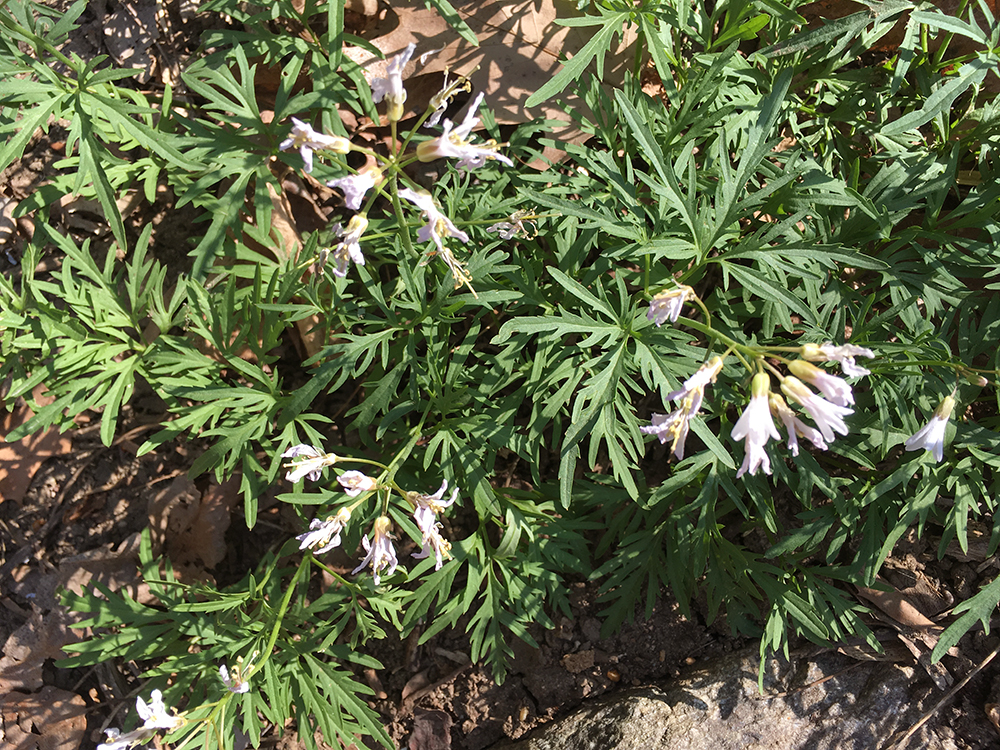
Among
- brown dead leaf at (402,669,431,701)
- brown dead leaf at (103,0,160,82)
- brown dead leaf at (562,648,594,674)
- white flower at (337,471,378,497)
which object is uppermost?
brown dead leaf at (103,0,160,82)

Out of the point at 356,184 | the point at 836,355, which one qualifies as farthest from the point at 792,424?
the point at 356,184

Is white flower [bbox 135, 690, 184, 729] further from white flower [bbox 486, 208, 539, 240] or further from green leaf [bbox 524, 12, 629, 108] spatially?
green leaf [bbox 524, 12, 629, 108]

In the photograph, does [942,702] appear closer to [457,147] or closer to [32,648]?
[457,147]

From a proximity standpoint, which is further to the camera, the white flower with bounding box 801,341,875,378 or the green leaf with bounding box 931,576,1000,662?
the green leaf with bounding box 931,576,1000,662

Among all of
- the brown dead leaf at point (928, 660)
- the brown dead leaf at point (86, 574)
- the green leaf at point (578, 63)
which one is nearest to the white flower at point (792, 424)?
the green leaf at point (578, 63)

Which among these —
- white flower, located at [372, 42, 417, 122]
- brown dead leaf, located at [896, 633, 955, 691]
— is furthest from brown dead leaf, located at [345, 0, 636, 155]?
brown dead leaf, located at [896, 633, 955, 691]

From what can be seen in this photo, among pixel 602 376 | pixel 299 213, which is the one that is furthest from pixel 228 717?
pixel 299 213
